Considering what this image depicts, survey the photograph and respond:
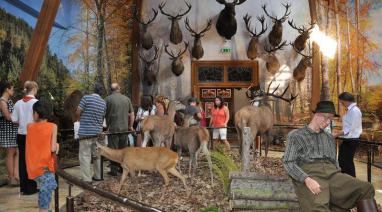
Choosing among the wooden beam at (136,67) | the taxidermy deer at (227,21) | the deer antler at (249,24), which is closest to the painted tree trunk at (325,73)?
the deer antler at (249,24)

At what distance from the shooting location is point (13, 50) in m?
8.46

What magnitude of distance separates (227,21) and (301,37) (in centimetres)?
259

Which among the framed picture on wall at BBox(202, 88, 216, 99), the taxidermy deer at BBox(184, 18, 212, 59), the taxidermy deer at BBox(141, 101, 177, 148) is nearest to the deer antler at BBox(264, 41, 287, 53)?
the taxidermy deer at BBox(184, 18, 212, 59)

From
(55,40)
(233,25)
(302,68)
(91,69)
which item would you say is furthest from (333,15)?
(55,40)

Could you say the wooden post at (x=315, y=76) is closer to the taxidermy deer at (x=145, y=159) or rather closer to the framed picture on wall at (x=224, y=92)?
the framed picture on wall at (x=224, y=92)

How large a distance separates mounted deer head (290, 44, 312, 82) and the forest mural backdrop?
0.26m

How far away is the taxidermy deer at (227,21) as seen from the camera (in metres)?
15.2

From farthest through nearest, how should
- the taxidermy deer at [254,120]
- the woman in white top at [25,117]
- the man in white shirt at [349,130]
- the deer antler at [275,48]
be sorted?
the deer antler at [275,48]
the taxidermy deer at [254,120]
the man in white shirt at [349,130]
the woman in white top at [25,117]

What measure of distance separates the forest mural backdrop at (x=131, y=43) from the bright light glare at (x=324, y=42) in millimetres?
170

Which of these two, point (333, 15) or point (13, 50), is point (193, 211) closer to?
point (13, 50)

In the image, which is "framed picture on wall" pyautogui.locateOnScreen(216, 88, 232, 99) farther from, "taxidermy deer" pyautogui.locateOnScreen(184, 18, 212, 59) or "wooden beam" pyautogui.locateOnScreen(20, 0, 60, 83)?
"wooden beam" pyautogui.locateOnScreen(20, 0, 60, 83)

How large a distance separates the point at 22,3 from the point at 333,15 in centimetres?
1013

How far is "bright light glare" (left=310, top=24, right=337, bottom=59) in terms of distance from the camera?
1481 centimetres

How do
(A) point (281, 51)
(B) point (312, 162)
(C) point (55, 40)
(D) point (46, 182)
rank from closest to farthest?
(B) point (312, 162), (D) point (46, 182), (C) point (55, 40), (A) point (281, 51)
